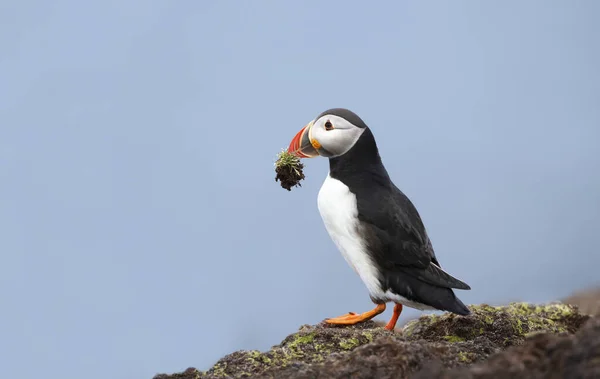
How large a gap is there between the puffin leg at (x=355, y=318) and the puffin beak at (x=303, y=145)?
6.13 ft

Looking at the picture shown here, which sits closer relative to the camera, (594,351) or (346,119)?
(594,351)

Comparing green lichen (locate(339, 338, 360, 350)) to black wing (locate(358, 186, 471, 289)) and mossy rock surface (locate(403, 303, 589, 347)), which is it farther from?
black wing (locate(358, 186, 471, 289))

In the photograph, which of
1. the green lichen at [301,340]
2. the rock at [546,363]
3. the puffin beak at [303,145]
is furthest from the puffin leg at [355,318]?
the rock at [546,363]

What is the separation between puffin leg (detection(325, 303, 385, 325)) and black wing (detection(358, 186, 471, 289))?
1.64ft

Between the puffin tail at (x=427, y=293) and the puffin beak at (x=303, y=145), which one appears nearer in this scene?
the puffin tail at (x=427, y=293)

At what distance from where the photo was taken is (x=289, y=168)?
8883mm

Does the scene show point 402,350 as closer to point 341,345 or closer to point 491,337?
point 341,345

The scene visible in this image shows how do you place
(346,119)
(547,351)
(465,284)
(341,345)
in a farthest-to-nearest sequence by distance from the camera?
(346,119) → (465,284) → (341,345) → (547,351)

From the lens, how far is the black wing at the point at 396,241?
7.82 meters

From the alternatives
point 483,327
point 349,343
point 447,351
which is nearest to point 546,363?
point 447,351

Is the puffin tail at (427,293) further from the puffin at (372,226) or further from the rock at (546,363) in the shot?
the rock at (546,363)

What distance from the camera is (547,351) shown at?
11.4ft

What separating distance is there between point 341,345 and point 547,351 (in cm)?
306

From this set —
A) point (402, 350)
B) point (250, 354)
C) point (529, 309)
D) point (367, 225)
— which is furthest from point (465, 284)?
point (402, 350)
